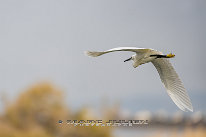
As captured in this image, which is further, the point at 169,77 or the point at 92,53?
the point at 169,77

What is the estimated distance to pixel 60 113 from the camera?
334cm

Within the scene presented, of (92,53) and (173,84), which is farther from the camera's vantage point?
(173,84)

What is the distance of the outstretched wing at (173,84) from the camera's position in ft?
4.94

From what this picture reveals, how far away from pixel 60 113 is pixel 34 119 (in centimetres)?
33

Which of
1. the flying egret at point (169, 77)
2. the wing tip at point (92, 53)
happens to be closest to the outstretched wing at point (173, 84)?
the flying egret at point (169, 77)

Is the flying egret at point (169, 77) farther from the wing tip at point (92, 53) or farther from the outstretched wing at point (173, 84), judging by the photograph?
the wing tip at point (92, 53)

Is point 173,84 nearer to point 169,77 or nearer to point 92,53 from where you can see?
point 169,77

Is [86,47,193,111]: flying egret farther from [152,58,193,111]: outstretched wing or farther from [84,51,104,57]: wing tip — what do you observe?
[84,51,104,57]: wing tip

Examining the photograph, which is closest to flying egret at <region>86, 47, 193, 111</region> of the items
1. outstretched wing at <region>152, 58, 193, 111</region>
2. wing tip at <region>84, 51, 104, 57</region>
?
outstretched wing at <region>152, 58, 193, 111</region>

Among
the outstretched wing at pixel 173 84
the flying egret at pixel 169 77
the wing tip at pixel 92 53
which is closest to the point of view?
the wing tip at pixel 92 53

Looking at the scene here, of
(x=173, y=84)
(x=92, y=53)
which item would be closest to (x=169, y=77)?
(x=173, y=84)

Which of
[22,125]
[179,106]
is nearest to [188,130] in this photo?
[22,125]

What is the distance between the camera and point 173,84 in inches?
61.6

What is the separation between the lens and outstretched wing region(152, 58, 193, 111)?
1.51 metres
